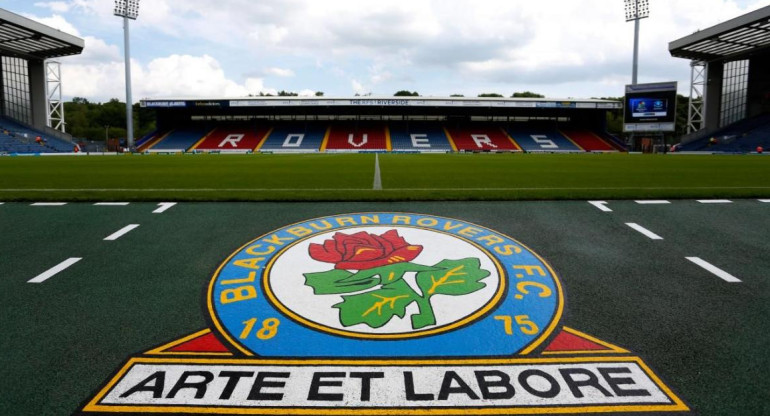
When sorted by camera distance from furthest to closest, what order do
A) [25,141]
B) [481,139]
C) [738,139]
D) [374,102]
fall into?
[481,139] < [374,102] < [738,139] < [25,141]

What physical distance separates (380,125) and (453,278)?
4932 centimetres

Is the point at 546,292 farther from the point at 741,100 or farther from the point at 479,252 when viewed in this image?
the point at 741,100

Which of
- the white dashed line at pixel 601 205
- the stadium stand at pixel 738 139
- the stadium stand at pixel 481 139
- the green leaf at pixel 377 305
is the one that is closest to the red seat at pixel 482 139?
the stadium stand at pixel 481 139

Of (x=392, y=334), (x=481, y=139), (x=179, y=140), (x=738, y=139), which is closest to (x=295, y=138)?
(x=179, y=140)

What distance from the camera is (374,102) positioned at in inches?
1789

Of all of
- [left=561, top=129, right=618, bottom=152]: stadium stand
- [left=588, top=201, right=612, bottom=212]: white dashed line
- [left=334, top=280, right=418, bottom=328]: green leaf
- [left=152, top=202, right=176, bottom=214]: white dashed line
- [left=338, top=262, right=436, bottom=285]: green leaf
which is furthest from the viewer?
[left=561, top=129, right=618, bottom=152]: stadium stand

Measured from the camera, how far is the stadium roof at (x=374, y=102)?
45.8m

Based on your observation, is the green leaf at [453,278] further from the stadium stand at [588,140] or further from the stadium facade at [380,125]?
the stadium stand at [588,140]

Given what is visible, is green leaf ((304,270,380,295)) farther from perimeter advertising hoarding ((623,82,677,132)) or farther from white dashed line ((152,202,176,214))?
perimeter advertising hoarding ((623,82,677,132))

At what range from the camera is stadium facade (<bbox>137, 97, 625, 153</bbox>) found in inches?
1785

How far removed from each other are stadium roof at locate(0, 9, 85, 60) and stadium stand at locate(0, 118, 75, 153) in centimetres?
736

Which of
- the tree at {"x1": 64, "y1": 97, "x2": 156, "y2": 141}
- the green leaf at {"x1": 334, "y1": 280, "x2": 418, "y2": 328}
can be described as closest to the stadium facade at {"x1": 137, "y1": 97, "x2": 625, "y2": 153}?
the green leaf at {"x1": 334, "y1": 280, "x2": 418, "y2": 328}

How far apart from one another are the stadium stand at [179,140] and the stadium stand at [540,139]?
115 ft

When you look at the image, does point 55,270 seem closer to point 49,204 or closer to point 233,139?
point 49,204
